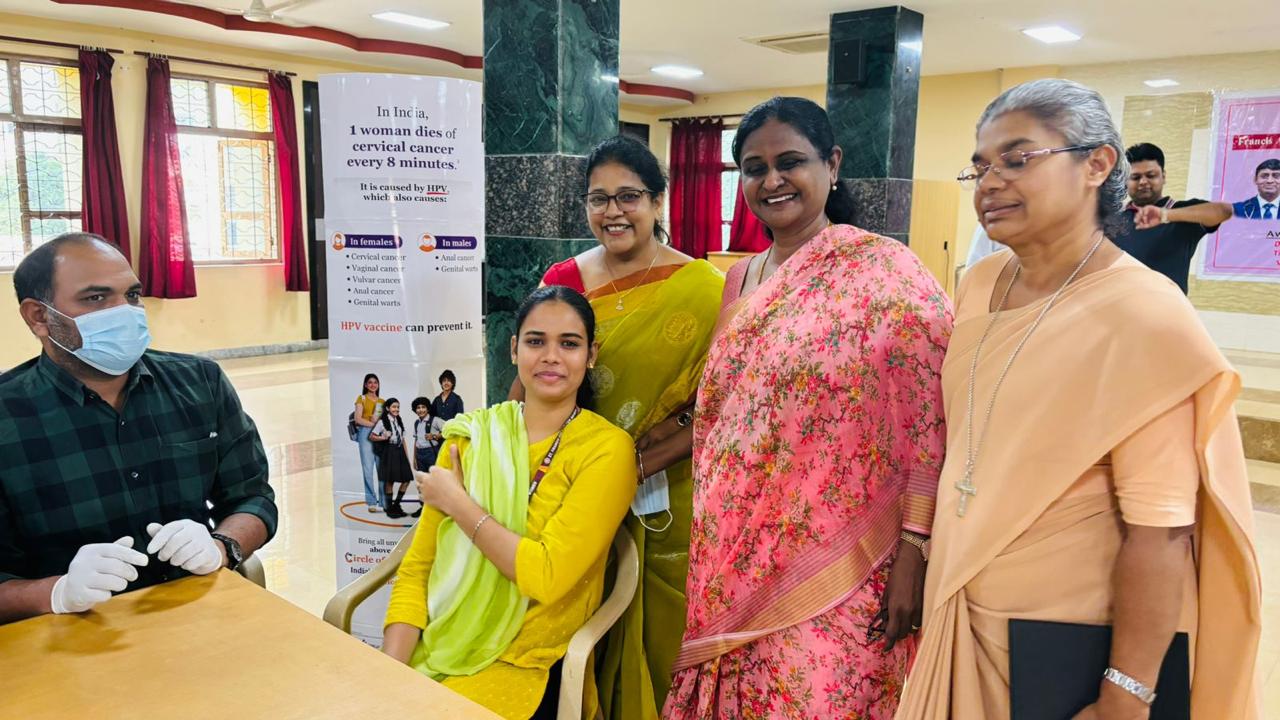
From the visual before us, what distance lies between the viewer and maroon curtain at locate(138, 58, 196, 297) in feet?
24.7

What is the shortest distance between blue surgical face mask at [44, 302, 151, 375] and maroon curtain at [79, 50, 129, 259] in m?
6.53

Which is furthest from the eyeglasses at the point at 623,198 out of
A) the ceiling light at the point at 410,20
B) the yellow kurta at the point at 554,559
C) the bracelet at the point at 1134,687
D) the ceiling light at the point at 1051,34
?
the ceiling light at the point at 1051,34

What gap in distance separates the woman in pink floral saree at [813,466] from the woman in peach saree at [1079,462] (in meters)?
0.11

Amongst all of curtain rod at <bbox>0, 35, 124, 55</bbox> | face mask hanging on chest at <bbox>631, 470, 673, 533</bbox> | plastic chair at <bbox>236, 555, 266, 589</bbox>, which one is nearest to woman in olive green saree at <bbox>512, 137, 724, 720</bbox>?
face mask hanging on chest at <bbox>631, 470, 673, 533</bbox>

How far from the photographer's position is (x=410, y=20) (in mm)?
7277

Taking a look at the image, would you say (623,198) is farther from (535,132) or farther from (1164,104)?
(1164,104)

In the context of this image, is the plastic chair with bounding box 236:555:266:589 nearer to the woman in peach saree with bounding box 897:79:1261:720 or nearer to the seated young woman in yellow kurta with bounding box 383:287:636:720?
the seated young woman in yellow kurta with bounding box 383:287:636:720

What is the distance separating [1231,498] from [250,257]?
8.70 metres

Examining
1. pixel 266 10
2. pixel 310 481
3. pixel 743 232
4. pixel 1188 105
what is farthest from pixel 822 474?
pixel 743 232

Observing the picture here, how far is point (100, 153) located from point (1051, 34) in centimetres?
788

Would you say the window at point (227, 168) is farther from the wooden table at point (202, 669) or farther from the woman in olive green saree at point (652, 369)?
the wooden table at point (202, 669)

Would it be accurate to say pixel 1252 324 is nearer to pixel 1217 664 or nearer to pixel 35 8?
pixel 1217 664

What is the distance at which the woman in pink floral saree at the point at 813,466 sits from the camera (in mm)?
1466

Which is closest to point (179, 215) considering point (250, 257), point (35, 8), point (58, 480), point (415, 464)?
point (250, 257)
